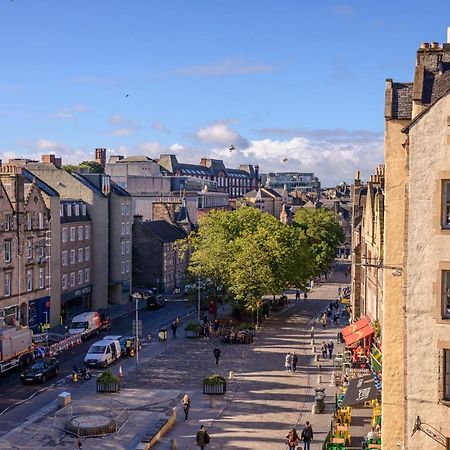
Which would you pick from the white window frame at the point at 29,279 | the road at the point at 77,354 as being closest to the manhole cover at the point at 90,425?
the road at the point at 77,354

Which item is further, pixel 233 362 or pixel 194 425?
pixel 233 362

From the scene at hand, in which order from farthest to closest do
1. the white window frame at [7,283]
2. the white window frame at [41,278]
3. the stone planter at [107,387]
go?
the white window frame at [41,278]
the white window frame at [7,283]
the stone planter at [107,387]

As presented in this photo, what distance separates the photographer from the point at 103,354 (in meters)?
46.7

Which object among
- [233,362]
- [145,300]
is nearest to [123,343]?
[233,362]

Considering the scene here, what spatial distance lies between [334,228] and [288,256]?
42.8 metres

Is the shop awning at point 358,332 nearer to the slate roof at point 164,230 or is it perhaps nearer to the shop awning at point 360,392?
the shop awning at point 360,392

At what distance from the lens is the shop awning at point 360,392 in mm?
31172

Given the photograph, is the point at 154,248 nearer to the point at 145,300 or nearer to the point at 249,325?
the point at 145,300

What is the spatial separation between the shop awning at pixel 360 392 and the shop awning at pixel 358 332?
739cm

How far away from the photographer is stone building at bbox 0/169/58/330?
56000 millimetres

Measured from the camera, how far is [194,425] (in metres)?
33.7

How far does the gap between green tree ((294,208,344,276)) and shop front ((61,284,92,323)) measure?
34.1 meters

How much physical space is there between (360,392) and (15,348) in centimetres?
2292

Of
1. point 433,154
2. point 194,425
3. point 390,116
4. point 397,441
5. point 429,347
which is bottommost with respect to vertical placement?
point 194,425
